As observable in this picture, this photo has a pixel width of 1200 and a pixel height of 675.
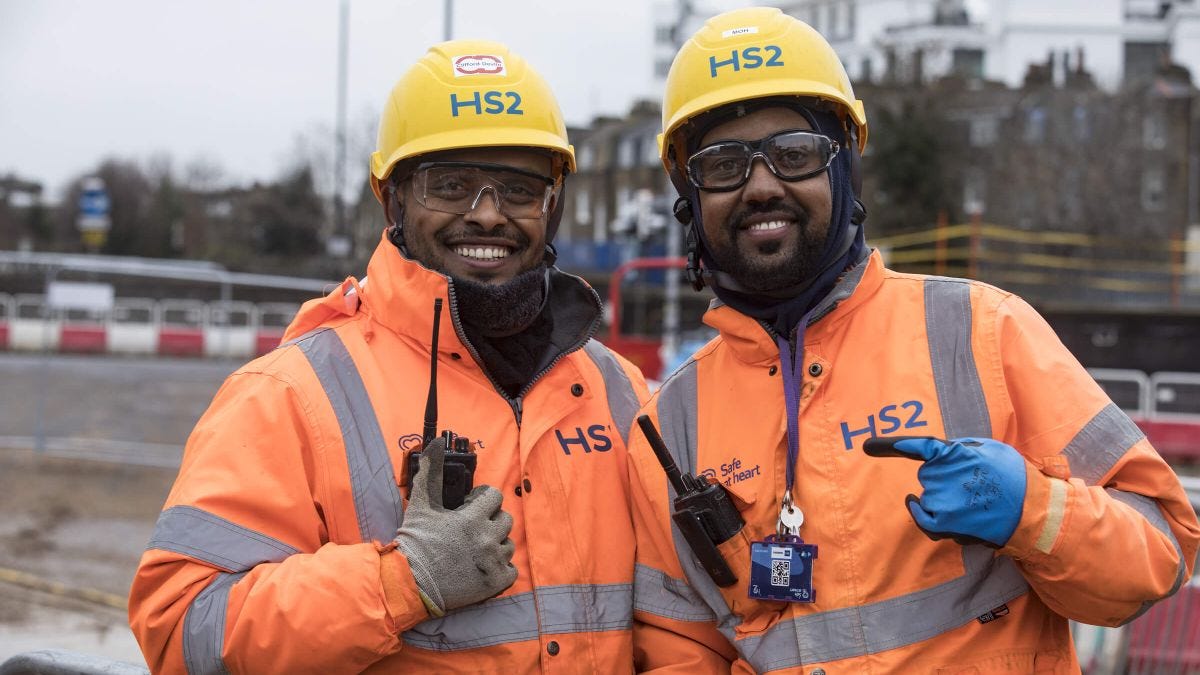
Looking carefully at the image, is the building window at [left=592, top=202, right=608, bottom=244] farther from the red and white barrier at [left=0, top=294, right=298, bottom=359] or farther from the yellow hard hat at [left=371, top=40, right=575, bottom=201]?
the yellow hard hat at [left=371, top=40, right=575, bottom=201]

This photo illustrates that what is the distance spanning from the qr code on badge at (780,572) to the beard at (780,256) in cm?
68

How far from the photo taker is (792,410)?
102 inches

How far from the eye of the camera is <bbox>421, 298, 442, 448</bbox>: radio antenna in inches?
104

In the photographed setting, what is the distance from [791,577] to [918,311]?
701mm

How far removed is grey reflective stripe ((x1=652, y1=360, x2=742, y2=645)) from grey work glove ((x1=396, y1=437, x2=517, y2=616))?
47cm

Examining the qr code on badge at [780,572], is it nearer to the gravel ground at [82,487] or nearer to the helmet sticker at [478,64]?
the helmet sticker at [478,64]

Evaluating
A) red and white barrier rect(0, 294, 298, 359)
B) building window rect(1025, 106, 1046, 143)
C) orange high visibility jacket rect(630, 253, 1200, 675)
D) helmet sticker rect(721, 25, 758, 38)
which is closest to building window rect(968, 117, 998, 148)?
building window rect(1025, 106, 1046, 143)

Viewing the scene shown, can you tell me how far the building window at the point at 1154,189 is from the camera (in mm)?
42156

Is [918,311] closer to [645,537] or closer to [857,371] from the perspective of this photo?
[857,371]

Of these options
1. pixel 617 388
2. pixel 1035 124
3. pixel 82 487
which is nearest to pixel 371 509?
pixel 617 388

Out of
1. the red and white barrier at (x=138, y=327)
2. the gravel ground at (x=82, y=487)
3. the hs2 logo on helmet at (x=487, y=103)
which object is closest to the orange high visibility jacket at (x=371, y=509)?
the hs2 logo on helmet at (x=487, y=103)

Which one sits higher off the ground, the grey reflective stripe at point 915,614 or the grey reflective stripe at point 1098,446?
the grey reflective stripe at point 1098,446

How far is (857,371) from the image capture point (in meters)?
2.59

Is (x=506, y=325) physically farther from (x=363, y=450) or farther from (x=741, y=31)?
(x=741, y=31)
